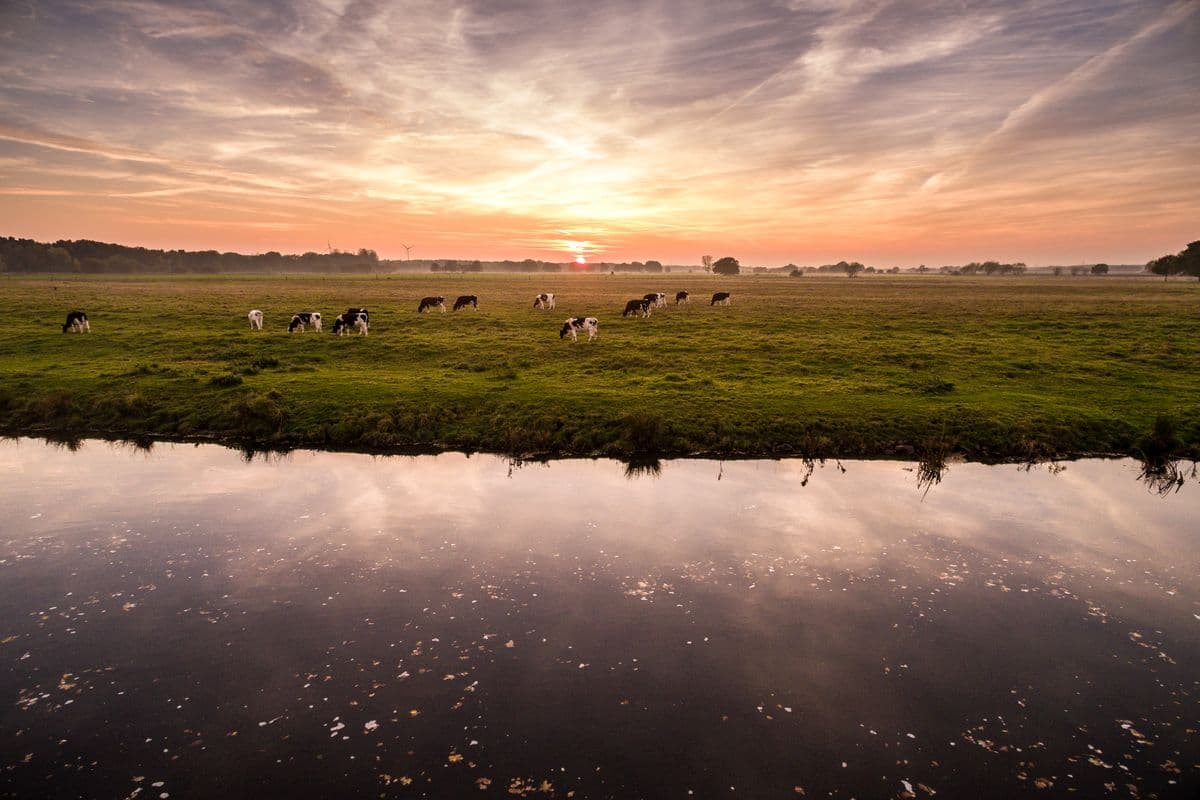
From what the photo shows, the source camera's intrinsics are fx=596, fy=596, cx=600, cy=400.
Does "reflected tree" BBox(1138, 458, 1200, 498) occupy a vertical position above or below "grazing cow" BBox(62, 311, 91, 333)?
below

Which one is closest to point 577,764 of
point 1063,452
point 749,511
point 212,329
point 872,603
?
point 872,603

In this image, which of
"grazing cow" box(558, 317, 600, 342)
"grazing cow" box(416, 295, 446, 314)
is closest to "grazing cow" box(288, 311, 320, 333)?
"grazing cow" box(416, 295, 446, 314)

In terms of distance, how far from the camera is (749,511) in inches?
627

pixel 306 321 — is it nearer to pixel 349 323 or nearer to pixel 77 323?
pixel 349 323

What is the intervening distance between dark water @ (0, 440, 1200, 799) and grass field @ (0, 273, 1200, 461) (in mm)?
4301

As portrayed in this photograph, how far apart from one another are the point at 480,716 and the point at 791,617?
592 cm

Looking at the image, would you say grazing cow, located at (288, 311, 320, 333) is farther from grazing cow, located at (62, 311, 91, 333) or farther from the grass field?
grazing cow, located at (62, 311, 91, 333)

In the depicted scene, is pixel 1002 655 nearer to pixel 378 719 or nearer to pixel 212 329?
pixel 378 719

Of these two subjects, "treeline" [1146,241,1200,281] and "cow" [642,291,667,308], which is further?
"treeline" [1146,241,1200,281]

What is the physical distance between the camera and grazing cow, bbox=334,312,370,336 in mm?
38500

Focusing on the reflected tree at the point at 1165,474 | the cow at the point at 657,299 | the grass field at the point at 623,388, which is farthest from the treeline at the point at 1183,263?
the reflected tree at the point at 1165,474

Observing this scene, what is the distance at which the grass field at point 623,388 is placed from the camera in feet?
70.3

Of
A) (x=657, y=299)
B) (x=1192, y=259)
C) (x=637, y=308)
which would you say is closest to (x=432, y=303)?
(x=637, y=308)

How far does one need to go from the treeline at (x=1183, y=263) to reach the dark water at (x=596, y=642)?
158678 millimetres
